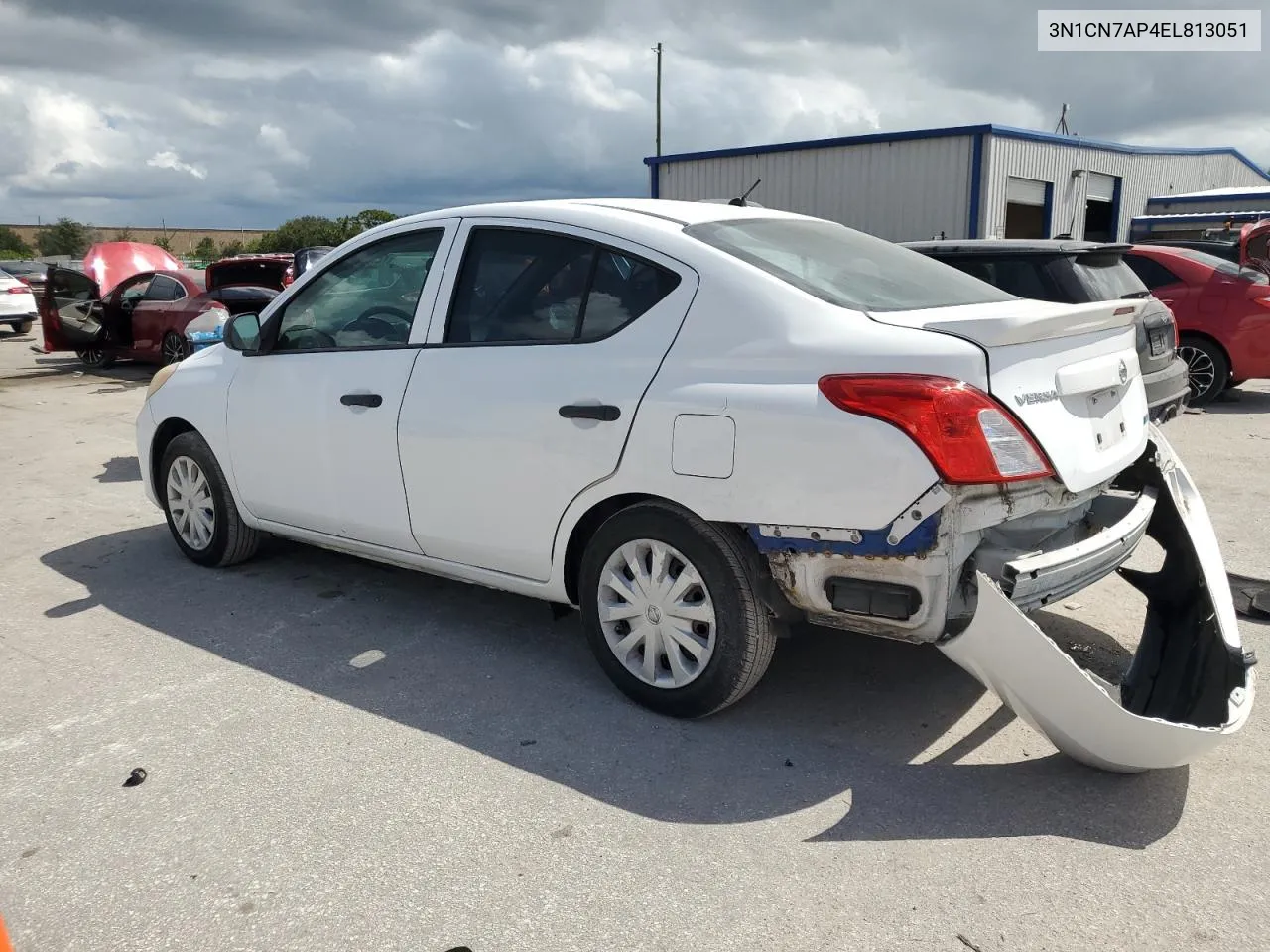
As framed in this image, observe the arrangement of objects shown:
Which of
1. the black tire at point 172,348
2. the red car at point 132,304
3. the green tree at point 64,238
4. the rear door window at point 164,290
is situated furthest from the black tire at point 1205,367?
the green tree at point 64,238

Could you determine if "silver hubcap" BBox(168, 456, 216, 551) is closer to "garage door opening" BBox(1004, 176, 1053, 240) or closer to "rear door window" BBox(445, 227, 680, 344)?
"rear door window" BBox(445, 227, 680, 344)

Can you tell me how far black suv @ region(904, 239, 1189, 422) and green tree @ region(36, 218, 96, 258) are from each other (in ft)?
274

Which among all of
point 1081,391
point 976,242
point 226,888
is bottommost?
point 226,888

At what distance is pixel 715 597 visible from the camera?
3260mm

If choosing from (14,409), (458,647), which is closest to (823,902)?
(458,647)

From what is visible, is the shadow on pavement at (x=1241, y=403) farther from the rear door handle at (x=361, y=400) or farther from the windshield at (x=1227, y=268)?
the rear door handle at (x=361, y=400)

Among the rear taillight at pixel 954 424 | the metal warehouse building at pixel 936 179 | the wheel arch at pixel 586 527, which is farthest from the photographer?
the metal warehouse building at pixel 936 179

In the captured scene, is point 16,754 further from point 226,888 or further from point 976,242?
point 976,242

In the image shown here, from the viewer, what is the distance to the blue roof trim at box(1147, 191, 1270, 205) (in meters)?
24.0

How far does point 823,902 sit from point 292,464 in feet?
10.1

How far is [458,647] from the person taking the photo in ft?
13.9

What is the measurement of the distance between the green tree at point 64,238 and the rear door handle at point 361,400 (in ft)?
276

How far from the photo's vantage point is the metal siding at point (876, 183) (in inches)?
718

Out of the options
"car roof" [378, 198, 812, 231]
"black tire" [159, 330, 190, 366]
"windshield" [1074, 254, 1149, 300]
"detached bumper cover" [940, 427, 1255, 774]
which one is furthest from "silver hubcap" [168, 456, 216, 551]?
"black tire" [159, 330, 190, 366]
